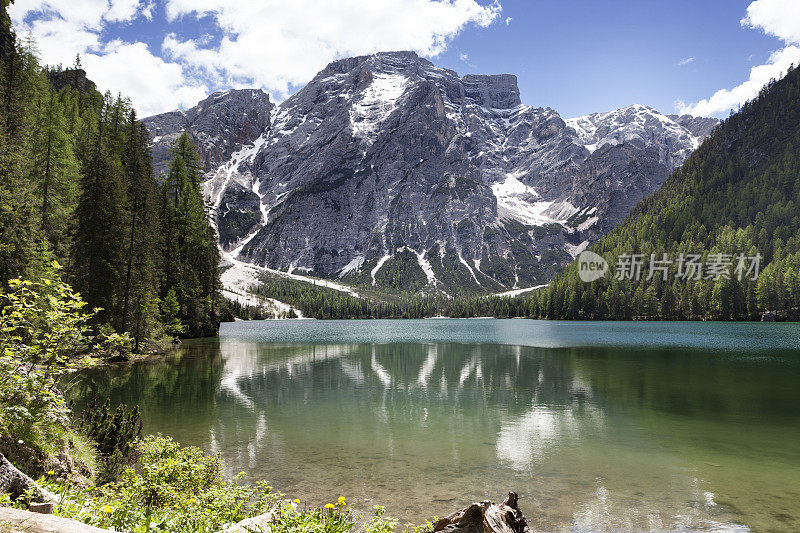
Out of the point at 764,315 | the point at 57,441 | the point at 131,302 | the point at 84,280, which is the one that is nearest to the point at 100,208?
the point at 84,280

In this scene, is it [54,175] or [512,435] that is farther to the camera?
[54,175]

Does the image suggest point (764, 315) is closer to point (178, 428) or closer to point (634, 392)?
point (634, 392)

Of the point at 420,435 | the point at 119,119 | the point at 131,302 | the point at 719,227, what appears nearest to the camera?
the point at 420,435

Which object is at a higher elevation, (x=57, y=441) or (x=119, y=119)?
(x=119, y=119)

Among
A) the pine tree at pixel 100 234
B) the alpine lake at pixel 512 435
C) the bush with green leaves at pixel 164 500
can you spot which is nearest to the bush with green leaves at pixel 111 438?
the bush with green leaves at pixel 164 500

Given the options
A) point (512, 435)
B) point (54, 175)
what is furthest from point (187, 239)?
point (512, 435)

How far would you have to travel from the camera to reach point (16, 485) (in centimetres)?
714

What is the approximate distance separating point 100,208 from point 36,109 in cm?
1238

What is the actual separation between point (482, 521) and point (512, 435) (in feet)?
46.6

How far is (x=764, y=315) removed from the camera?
440 feet

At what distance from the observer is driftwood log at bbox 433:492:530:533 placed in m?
6.67

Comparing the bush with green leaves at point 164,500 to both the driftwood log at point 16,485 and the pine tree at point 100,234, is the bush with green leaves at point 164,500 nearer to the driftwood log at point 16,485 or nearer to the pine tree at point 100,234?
the driftwood log at point 16,485
